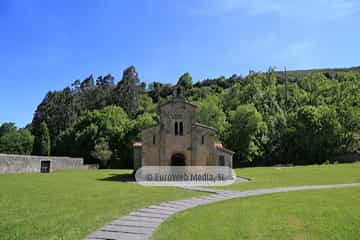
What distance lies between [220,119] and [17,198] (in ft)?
153

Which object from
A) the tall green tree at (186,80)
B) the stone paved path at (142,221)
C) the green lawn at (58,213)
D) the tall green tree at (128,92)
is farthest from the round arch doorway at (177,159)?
the tall green tree at (186,80)

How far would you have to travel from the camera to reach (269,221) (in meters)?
11.4

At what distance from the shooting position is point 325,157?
5697cm

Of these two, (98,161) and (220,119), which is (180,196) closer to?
(220,119)

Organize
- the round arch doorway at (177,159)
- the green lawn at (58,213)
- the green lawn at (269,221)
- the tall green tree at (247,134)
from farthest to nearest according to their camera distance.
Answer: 1. the tall green tree at (247,134)
2. the round arch doorway at (177,159)
3. the green lawn at (269,221)
4. the green lawn at (58,213)

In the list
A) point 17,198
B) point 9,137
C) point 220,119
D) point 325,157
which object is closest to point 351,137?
point 325,157

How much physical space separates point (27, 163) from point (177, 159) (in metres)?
16.8

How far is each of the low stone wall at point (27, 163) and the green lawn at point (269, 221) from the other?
26667 mm

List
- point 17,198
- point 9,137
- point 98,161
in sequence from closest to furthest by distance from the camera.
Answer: point 17,198 → point 98,161 → point 9,137

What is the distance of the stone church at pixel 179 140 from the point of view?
113 feet

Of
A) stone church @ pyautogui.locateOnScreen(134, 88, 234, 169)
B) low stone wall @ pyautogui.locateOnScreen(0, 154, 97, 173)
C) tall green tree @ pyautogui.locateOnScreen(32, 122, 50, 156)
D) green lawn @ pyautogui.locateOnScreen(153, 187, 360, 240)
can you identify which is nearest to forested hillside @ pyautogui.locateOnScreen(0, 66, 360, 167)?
tall green tree @ pyautogui.locateOnScreen(32, 122, 50, 156)

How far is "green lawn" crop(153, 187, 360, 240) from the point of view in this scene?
9.48 m

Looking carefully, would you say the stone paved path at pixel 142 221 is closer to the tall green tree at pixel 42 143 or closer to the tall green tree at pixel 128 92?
the tall green tree at pixel 42 143

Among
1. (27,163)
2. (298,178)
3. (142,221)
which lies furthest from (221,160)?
(142,221)
